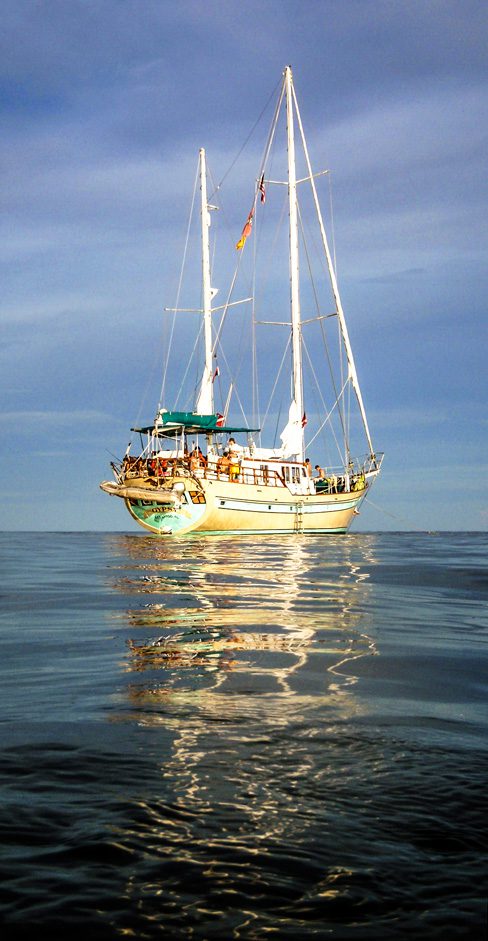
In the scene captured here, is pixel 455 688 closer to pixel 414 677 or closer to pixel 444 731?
pixel 414 677

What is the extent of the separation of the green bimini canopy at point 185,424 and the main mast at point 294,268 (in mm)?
5167

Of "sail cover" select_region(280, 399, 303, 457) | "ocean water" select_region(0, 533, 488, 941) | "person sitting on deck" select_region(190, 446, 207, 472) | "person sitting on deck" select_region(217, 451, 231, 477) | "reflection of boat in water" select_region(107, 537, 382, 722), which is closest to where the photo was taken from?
"ocean water" select_region(0, 533, 488, 941)

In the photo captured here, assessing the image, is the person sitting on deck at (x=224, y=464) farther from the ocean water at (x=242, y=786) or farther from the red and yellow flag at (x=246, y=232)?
the ocean water at (x=242, y=786)

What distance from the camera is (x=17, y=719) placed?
5363 millimetres

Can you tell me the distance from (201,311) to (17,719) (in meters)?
50.9

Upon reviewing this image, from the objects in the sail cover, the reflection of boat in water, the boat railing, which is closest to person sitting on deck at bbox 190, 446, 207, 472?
the boat railing

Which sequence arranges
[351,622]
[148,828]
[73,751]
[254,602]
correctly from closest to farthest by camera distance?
1. [148,828]
2. [73,751]
3. [351,622]
4. [254,602]

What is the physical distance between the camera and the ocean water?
2762 mm

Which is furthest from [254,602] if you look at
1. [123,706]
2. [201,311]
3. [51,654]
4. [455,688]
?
[201,311]

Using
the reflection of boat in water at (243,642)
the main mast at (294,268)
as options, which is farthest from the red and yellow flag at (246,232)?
the reflection of boat in water at (243,642)

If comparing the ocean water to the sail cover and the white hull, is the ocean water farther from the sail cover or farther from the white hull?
the sail cover

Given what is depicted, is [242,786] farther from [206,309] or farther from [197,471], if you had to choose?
[206,309]

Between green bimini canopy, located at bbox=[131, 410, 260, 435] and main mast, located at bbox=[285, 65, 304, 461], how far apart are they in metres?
5.17

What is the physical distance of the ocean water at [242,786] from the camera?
2.76 m
